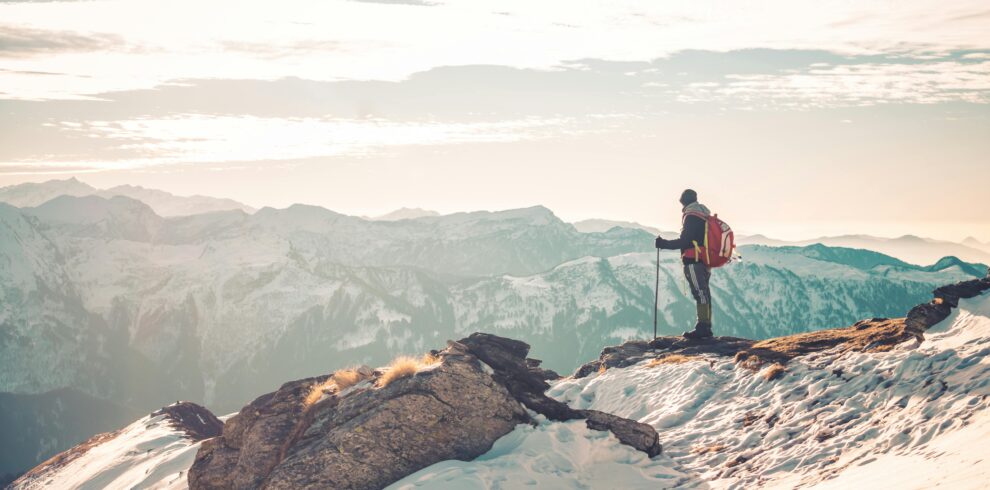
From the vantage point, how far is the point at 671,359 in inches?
1287

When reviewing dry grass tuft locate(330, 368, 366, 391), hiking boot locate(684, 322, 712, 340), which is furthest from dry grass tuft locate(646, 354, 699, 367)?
dry grass tuft locate(330, 368, 366, 391)

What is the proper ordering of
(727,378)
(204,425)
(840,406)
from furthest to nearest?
(204,425) → (727,378) → (840,406)

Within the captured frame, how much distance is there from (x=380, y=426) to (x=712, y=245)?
1752cm

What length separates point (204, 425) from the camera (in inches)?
2921

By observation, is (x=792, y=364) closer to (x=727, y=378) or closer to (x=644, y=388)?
(x=727, y=378)

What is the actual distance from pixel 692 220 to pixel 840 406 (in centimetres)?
1264

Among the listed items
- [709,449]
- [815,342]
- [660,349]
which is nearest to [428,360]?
[709,449]

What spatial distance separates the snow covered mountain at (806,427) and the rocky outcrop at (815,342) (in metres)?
0.11

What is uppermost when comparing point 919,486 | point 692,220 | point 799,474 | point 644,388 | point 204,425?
point 692,220

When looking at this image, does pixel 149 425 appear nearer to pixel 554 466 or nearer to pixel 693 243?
pixel 693 243

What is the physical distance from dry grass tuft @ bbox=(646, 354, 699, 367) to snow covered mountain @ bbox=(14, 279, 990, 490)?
2654 mm

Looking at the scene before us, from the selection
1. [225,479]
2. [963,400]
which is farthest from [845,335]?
[225,479]

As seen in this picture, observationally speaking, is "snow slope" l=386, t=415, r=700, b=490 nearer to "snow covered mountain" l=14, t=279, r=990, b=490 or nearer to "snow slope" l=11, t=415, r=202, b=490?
"snow covered mountain" l=14, t=279, r=990, b=490

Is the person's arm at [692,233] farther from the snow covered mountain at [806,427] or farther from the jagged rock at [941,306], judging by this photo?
the jagged rock at [941,306]
